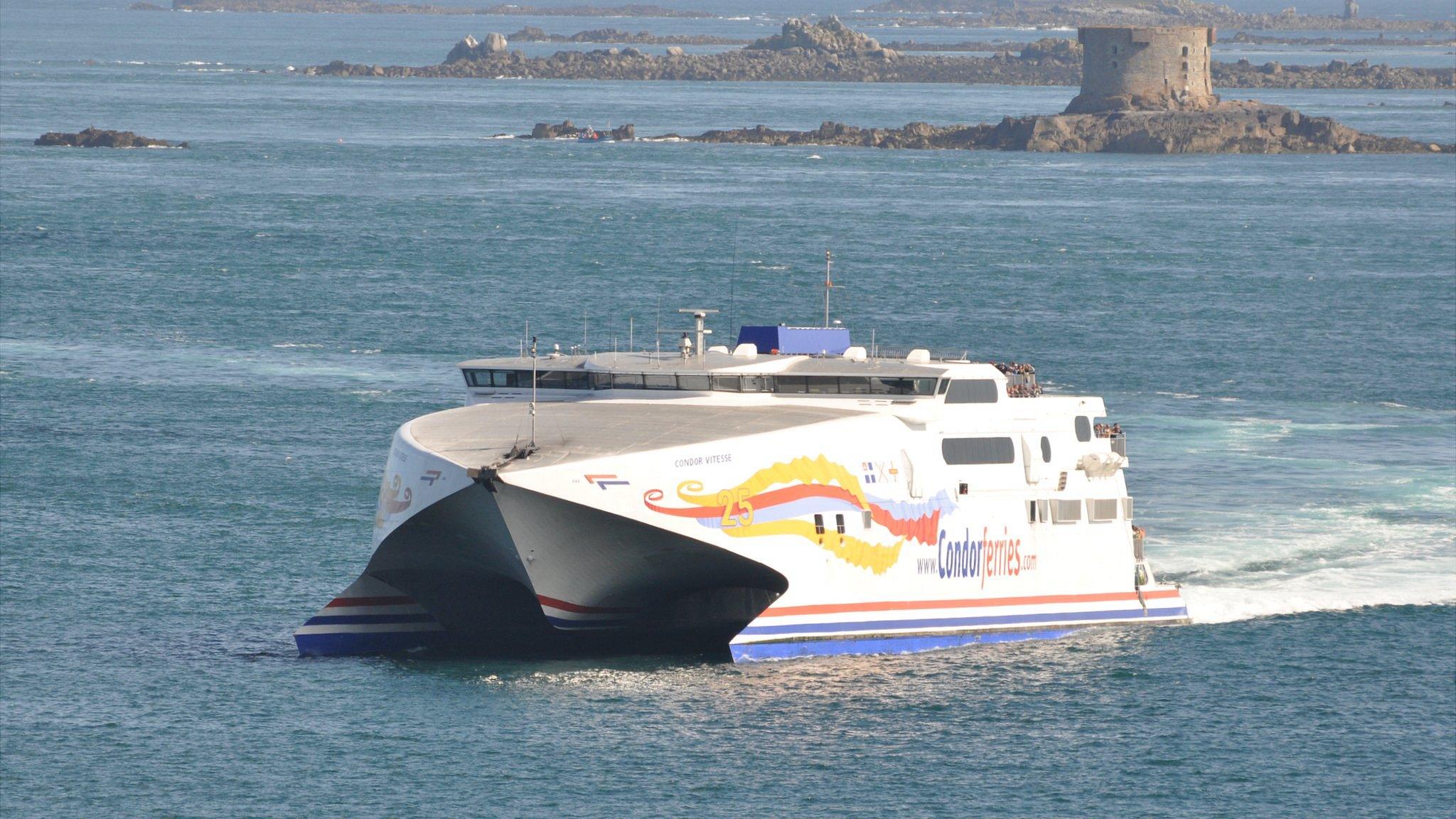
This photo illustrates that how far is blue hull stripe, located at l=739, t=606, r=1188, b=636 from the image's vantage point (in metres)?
46.8

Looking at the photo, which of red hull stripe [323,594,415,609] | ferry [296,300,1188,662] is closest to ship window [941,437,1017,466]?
ferry [296,300,1188,662]

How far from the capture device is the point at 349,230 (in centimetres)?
13925

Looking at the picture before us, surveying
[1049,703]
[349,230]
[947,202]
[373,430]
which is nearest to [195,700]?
[1049,703]

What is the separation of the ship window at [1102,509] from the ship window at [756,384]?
8.47 meters

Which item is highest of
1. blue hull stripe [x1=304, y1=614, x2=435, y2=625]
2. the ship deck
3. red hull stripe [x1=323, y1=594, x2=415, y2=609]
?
the ship deck

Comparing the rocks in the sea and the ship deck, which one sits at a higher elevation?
the ship deck

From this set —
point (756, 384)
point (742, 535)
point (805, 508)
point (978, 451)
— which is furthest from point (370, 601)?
point (978, 451)

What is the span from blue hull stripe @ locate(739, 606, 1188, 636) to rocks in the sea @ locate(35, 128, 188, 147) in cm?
15921

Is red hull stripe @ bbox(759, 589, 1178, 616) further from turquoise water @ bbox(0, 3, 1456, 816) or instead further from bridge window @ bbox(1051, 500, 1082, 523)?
bridge window @ bbox(1051, 500, 1082, 523)

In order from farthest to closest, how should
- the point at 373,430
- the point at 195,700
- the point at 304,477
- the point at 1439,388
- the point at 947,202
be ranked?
the point at 947,202
the point at 1439,388
the point at 373,430
the point at 304,477
the point at 195,700

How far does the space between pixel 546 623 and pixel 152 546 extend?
13.6 meters

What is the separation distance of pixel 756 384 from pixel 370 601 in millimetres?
10618

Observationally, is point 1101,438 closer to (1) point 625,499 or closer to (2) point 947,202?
(1) point 625,499

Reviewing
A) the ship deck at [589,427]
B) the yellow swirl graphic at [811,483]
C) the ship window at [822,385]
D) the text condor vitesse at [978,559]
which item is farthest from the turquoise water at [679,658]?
the ship window at [822,385]
